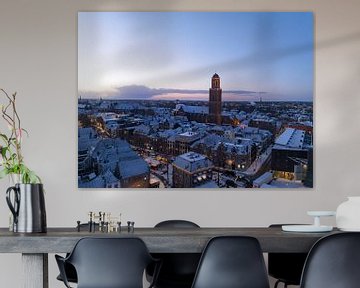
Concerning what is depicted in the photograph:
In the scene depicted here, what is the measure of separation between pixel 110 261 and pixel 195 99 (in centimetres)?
250

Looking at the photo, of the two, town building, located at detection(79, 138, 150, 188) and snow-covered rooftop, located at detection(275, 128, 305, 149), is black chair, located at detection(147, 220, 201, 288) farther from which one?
snow-covered rooftop, located at detection(275, 128, 305, 149)

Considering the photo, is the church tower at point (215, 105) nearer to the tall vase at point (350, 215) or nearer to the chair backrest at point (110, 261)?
the tall vase at point (350, 215)

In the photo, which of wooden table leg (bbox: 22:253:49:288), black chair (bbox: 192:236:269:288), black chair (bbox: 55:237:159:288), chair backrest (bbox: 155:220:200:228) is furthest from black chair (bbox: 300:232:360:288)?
chair backrest (bbox: 155:220:200:228)

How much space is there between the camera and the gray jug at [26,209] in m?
3.77

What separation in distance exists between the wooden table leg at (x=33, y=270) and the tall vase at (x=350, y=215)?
5.27 ft

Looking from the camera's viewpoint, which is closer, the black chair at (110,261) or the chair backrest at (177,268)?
the black chair at (110,261)

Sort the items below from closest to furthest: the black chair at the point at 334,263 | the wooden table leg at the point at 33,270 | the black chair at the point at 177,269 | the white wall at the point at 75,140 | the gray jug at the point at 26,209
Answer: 1. the black chair at the point at 334,263
2. the wooden table leg at the point at 33,270
3. the gray jug at the point at 26,209
4. the black chair at the point at 177,269
5. the white wall at the point at 75,140

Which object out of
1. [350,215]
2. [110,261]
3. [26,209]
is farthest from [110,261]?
[350,215]

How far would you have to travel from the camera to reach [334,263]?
3514 millimetres

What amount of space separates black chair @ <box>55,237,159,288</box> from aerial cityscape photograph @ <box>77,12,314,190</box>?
86.8 inches

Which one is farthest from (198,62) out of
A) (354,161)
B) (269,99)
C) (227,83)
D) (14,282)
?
(14,282)

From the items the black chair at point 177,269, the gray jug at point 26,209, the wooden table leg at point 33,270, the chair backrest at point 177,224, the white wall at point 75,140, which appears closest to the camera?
the wooden table leg at point 33,270

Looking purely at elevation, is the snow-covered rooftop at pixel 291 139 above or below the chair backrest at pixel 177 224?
above

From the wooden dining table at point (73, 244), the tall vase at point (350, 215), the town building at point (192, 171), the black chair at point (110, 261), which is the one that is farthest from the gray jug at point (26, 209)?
the town building at point (192, 171)
